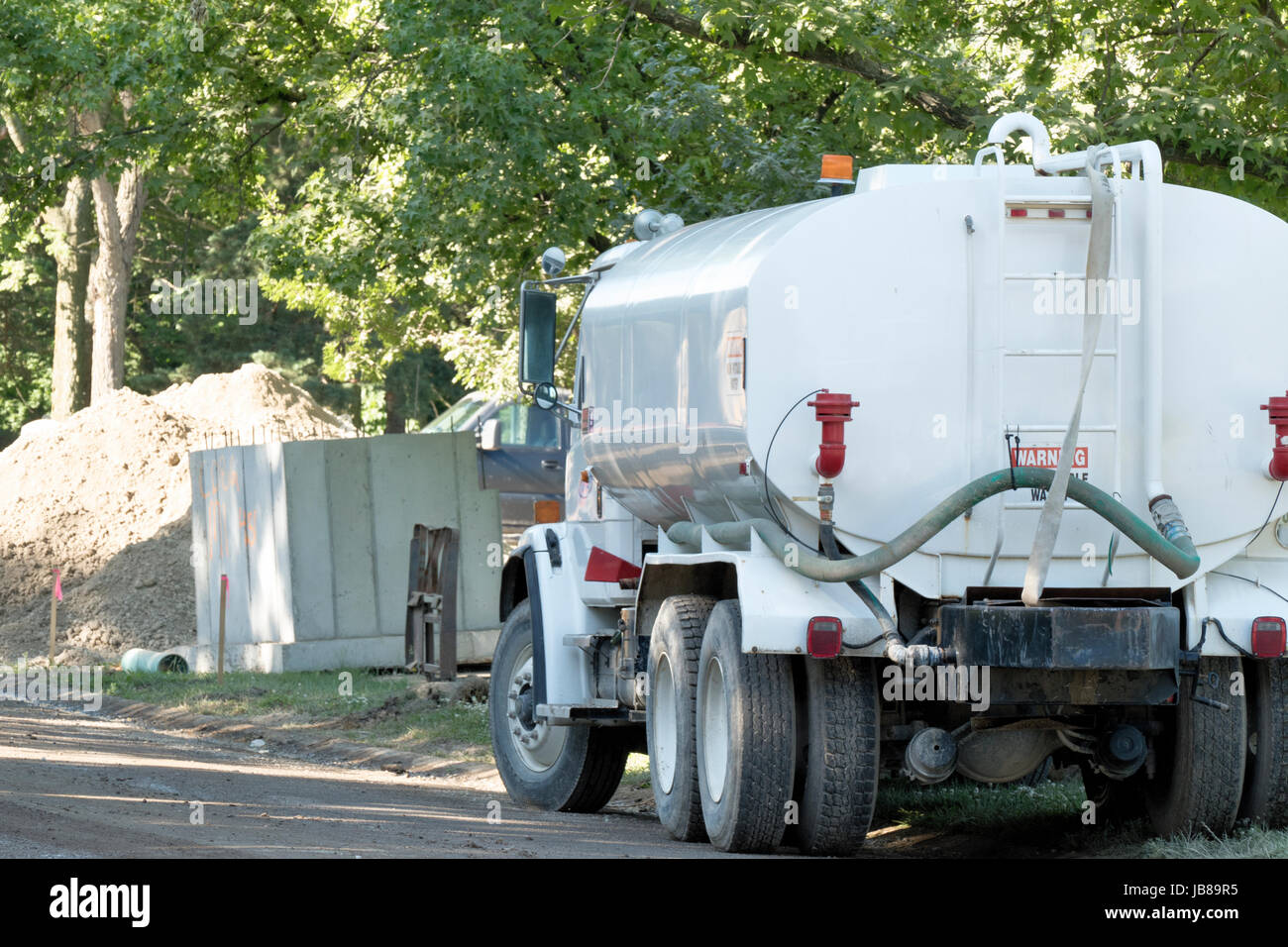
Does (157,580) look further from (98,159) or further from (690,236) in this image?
(690,236)

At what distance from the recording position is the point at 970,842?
901 cm

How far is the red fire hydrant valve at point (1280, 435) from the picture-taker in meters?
7.42

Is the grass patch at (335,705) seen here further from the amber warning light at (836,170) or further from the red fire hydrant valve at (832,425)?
the red fire hydrant valve at (832,425)

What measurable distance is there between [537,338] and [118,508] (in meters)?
14.4

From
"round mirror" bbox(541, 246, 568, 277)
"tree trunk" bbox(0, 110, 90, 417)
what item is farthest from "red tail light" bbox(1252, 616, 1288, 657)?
"tree trunk" bbox(0, 110, 90, 417)

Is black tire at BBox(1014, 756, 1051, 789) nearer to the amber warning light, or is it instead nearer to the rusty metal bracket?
the amber warning light

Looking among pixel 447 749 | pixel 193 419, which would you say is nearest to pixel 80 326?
pixel 193 419

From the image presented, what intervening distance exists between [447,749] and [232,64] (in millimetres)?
6691

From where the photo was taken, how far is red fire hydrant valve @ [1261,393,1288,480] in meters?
7.42

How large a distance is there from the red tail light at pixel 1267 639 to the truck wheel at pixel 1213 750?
1.07 feet

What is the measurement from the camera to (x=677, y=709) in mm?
8195

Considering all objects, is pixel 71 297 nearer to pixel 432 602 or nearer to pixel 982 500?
pixel 432 602

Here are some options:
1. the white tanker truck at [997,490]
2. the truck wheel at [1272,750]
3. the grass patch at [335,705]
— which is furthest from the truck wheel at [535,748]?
the truck wheel at [1272,750]

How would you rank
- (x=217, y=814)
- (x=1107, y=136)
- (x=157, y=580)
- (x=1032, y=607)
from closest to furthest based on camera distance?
(x=1032, y=607) → (x=217, y=814) → (x=1107, y=136) → (x=157, y=580)
